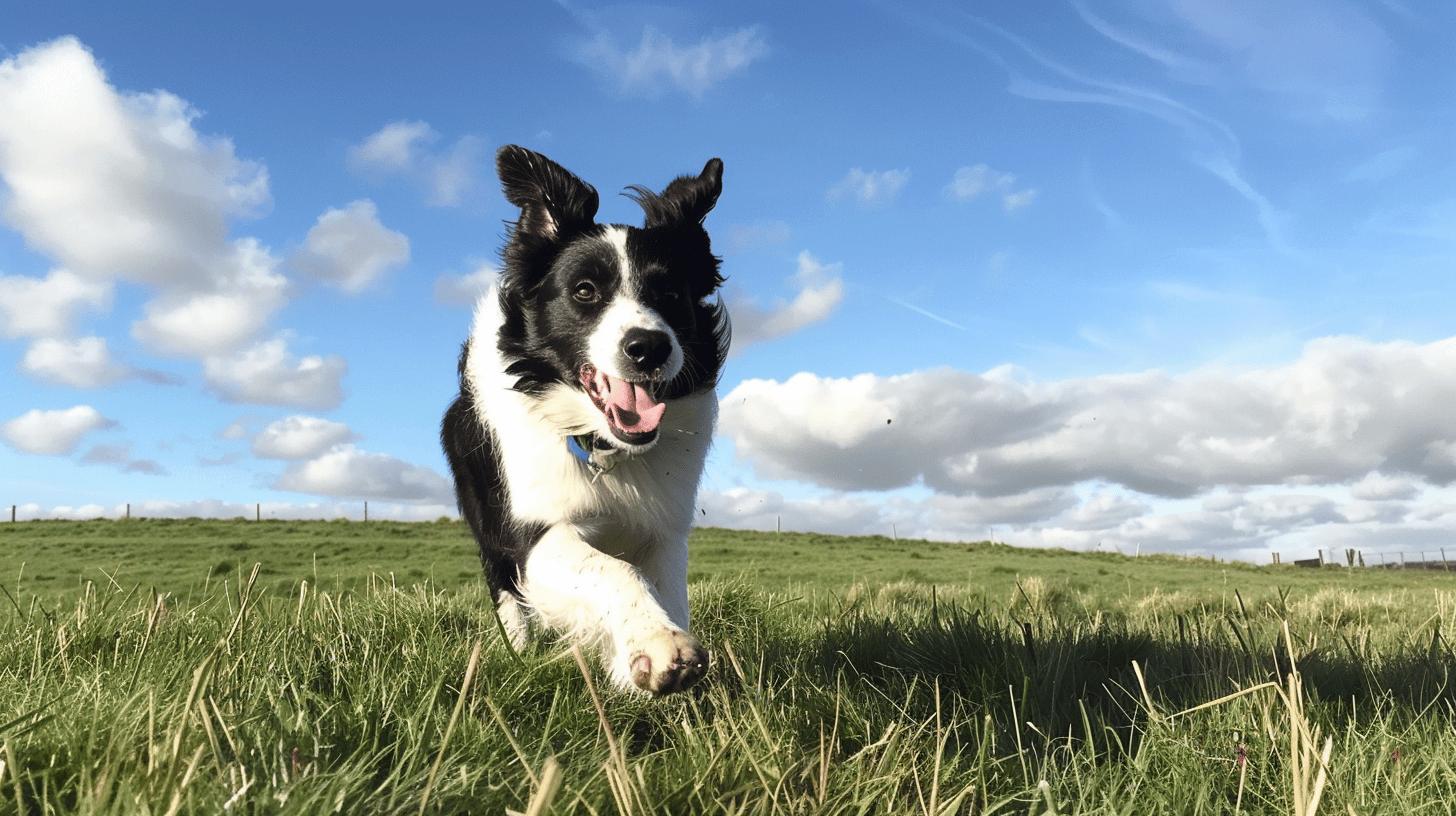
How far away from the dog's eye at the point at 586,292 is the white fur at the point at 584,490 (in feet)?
1.54

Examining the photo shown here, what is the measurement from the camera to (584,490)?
4.59 metres

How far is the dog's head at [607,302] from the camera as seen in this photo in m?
4.44

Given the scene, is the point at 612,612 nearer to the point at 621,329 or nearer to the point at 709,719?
the point at 709,719

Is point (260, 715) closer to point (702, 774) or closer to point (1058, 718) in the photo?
point (702, 774)

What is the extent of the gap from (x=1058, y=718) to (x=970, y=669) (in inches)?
21.6

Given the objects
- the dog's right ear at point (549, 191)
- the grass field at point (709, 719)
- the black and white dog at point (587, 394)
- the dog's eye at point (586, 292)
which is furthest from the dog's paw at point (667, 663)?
the dog's right ear at point (549, 191)

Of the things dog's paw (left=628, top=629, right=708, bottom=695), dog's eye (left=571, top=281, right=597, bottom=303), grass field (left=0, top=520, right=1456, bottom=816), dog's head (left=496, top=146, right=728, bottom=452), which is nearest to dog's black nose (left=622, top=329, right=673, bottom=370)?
dog's head (left=496, top=146, right=728, bottom=452)

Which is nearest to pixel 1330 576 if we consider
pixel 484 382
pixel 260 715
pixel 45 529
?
pixel 484 382

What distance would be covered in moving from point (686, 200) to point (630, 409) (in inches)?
54.1

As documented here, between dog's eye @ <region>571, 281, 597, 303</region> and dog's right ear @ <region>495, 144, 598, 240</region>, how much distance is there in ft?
1.59

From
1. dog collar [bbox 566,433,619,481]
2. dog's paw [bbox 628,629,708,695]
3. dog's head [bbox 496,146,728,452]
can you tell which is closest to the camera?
dog's paw [bbox 628,629,708,695]

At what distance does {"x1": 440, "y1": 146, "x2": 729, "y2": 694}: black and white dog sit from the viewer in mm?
4363

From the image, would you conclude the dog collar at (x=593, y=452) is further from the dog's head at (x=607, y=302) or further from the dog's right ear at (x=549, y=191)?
the dog's right ear at (x=549, y=191)

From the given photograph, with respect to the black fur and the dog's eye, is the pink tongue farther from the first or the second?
the dog's eye
